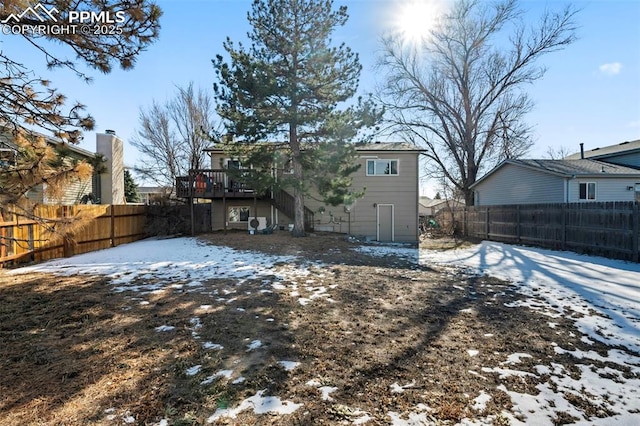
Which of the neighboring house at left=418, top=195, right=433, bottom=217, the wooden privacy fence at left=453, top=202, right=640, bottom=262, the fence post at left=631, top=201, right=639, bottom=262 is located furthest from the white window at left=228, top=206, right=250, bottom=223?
the neighboring house at left=418, top=195, right=433, bottom=217

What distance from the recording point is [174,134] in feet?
76.4

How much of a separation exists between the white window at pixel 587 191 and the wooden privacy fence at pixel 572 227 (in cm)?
487

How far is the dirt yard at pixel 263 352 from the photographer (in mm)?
2453

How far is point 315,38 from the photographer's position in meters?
11.5

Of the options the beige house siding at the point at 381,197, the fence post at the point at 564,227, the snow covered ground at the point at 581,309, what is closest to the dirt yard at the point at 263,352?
the snow covered ground at the point at 581,309

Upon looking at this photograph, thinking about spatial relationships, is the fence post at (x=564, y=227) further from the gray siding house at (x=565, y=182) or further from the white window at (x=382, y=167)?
the white window at (x=382, y=167)

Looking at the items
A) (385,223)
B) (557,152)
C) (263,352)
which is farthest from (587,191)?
(557,152)

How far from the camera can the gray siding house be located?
16203 mm

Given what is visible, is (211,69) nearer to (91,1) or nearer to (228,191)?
(228,191)

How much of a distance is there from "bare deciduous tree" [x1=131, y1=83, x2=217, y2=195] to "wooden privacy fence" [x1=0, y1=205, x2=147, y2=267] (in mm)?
10155

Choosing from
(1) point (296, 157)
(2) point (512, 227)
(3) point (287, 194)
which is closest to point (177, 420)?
(1) point (296, 157)

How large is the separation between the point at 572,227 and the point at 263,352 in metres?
12.5

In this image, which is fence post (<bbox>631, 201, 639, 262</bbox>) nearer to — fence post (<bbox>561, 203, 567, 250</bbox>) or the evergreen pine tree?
fence post (<bbox>561, 203, 567, 250</bbox>)

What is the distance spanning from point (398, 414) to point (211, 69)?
12.2 m
